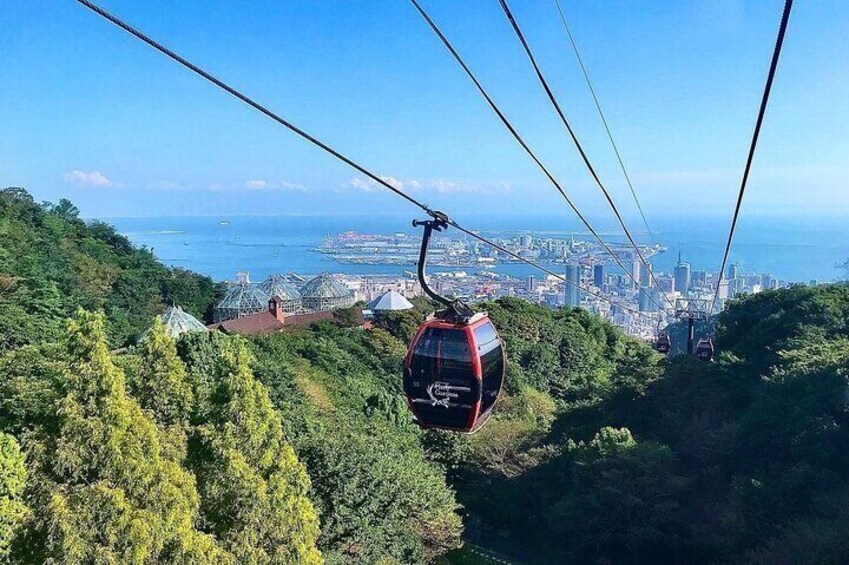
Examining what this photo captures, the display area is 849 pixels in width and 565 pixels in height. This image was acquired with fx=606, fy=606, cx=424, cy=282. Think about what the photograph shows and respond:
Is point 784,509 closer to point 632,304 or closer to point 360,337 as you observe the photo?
point 360,337

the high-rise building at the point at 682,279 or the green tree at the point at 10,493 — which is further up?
the green tree at the point at 10,493

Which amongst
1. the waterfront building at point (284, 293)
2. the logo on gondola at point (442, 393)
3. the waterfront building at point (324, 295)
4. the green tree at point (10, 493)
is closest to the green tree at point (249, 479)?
the green tree at point (10, 493)

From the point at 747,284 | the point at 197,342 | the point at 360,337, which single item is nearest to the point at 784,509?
the point at 197,342

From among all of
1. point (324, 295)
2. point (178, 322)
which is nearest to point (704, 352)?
point (178, 322)

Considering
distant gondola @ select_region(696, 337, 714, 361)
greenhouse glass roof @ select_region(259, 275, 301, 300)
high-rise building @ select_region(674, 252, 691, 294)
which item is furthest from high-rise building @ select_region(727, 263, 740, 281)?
distant gondola @ select_region(696, 337, 714, 361)

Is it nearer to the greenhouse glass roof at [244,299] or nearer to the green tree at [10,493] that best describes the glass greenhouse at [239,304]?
the greenhouse glass roof at [244,299]

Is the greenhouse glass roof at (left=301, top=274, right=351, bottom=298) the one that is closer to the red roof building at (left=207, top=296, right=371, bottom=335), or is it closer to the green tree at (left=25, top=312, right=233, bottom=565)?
the red roof building at (left=207, top=296, right=371, bottom=335)

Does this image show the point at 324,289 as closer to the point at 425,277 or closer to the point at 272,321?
the point at 272,321
